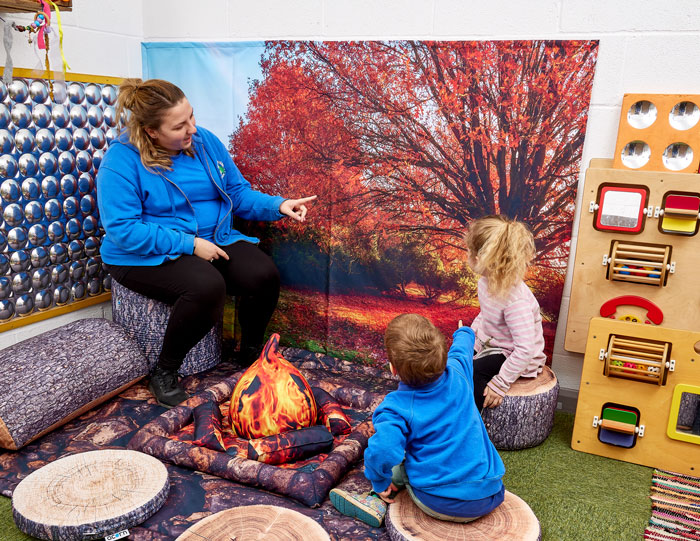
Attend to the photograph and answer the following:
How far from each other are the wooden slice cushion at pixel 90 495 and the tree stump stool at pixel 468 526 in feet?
2.26

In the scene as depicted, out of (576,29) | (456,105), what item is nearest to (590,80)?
(576,29)

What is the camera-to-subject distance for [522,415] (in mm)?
2121

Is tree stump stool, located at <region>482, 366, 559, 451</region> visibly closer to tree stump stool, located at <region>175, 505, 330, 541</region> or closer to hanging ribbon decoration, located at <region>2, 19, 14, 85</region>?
tree stump stool, located at <region>175, 505, 330, 541</region>

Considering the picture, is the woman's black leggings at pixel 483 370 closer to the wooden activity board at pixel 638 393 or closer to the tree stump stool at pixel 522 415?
the tree stump stool at pixel 522 415

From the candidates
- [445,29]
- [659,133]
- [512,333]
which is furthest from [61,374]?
[659,133]

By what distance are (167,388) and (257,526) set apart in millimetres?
1005

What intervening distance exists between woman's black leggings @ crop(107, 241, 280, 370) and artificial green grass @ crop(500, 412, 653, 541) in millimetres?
1255

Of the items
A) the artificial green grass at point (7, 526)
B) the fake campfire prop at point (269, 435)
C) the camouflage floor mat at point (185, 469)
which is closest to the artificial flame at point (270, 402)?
the fake campfire prop at point (269, 435)

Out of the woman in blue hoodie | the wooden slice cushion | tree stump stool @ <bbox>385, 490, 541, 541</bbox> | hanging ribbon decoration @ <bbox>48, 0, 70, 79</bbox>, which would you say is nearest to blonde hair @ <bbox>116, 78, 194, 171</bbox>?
the woman in blue hoodie

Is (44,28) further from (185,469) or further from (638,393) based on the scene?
(638,393)

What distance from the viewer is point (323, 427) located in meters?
2.06

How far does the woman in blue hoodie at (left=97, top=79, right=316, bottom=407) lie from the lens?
2369 millimetres

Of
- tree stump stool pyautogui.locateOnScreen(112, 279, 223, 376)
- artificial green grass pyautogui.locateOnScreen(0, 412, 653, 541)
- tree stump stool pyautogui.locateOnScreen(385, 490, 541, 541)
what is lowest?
artificial green grass pyautogui.locateOnScreen(0, 412, 653, 541)

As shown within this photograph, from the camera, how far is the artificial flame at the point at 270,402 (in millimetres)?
2049
